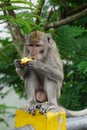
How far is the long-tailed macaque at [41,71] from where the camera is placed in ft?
15.5

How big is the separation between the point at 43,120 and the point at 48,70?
1091 mm

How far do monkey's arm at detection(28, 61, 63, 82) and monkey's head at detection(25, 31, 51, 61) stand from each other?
16 cm

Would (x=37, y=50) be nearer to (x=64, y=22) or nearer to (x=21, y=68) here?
(x=21, y=68)

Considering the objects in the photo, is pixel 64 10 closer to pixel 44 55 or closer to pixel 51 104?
pixel 44 55

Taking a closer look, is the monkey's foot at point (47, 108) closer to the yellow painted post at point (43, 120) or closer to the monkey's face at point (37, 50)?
the yellow painted post at point (43, 120)

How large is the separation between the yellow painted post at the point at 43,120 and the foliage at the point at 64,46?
143 centimetres

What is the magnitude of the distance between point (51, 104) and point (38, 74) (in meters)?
0.56

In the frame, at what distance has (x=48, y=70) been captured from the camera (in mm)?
4848

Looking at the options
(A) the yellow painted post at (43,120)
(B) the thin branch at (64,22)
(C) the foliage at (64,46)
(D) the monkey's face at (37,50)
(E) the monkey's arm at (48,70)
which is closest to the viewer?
(A) the yellow painted post at (43,120)

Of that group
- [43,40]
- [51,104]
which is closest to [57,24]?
[43,40]

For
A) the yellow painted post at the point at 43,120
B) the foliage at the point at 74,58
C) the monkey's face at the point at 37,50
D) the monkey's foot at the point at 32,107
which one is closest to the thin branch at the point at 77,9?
the foliage at the point at 74,58

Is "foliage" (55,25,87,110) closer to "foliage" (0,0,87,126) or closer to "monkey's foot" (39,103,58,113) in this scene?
"foliage" (0,0,87,126)

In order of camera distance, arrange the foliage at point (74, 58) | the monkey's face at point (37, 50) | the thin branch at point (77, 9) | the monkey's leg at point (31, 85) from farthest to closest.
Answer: the thin branch at point (77, 9) < the foliage at point (74, 58) < the monkey's face at point (37, 50) < the monkey's leg at point (31, 85)

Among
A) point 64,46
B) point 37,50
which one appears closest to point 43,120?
point 37,50
